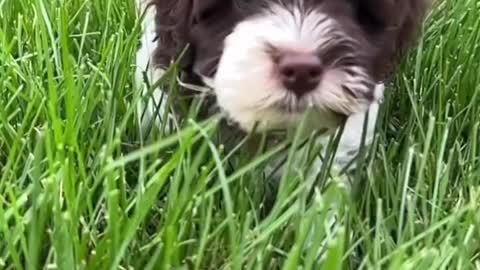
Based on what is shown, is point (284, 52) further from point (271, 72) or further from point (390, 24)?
point (390, 24)

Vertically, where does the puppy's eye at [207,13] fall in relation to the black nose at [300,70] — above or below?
above

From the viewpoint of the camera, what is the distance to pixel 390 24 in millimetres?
1688

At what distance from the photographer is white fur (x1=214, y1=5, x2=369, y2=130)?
1.51m

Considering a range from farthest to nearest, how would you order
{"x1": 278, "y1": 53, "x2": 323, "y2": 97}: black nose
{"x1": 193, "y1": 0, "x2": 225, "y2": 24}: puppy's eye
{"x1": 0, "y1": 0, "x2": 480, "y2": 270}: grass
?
{"x1": 193, "y1": 0, "x2": 225, "y2": 24}: puppy's eye, {"x1": 278, "y1": 53, "x2": 323, "y2": 97}: black nose, {"x1": 0, "y1": 0, "x2": 480, "y2": 270}: grass

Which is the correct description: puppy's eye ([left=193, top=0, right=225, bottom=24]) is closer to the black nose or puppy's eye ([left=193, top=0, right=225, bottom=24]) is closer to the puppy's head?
the puppy's head

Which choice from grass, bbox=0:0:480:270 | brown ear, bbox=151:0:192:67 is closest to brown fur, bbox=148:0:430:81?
brown ear, bbox=151:0:192:67

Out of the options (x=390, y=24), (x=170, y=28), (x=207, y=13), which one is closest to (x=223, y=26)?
(x=207, y=13)

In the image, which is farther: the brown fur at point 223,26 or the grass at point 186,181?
the brown fur at point 223,26

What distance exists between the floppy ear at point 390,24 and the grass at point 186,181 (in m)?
0.14

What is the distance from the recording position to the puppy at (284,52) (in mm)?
1510

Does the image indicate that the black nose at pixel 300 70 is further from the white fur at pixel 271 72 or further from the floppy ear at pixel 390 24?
the floppy ear at pixel 390 24

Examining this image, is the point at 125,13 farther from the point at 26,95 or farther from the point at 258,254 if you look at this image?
the point at 258,254

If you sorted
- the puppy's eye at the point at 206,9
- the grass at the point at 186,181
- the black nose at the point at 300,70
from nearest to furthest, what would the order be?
the grass at the point at 186,181, the black nose at the point at 300,70, the puppy's eye at the point at 206,9

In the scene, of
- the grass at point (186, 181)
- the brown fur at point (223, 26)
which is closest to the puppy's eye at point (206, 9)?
the brown fur at point (223, 26)
